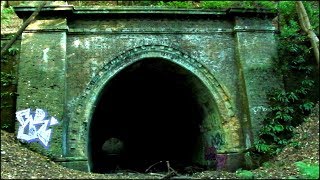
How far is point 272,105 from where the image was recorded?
393 inches

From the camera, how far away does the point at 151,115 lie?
16.0 meters

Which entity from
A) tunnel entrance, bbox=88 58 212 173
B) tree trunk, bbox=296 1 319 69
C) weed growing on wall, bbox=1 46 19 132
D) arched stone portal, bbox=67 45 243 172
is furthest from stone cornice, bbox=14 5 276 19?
tree trunk, bbox=296 1 319 69

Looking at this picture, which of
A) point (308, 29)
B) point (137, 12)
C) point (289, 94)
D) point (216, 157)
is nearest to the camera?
point (308, 29)

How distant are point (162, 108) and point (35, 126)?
6767 mm

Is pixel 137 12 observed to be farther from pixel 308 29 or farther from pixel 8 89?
pixel 308 29

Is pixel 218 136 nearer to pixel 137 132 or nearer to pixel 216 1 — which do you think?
pixel 216 1

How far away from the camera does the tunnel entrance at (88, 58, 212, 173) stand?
1124 cm

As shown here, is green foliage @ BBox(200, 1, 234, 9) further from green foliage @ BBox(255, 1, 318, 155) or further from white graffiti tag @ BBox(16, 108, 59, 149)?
white graffiti tag @ BBox(16, 108, 59, 149)

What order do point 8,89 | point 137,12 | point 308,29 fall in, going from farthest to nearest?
point 137,12 < point 8,89 < point 308,29

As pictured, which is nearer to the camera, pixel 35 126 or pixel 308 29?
pixel 308 29

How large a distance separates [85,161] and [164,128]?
7272 mm

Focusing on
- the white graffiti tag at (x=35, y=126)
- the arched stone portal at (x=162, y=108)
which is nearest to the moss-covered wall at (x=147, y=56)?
the arched stone portal at (x=162, y=108)

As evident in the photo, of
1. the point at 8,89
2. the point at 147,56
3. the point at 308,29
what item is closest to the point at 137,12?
the point at 147,56

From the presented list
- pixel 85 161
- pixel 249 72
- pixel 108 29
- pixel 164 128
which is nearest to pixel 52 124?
pixel 85 161
